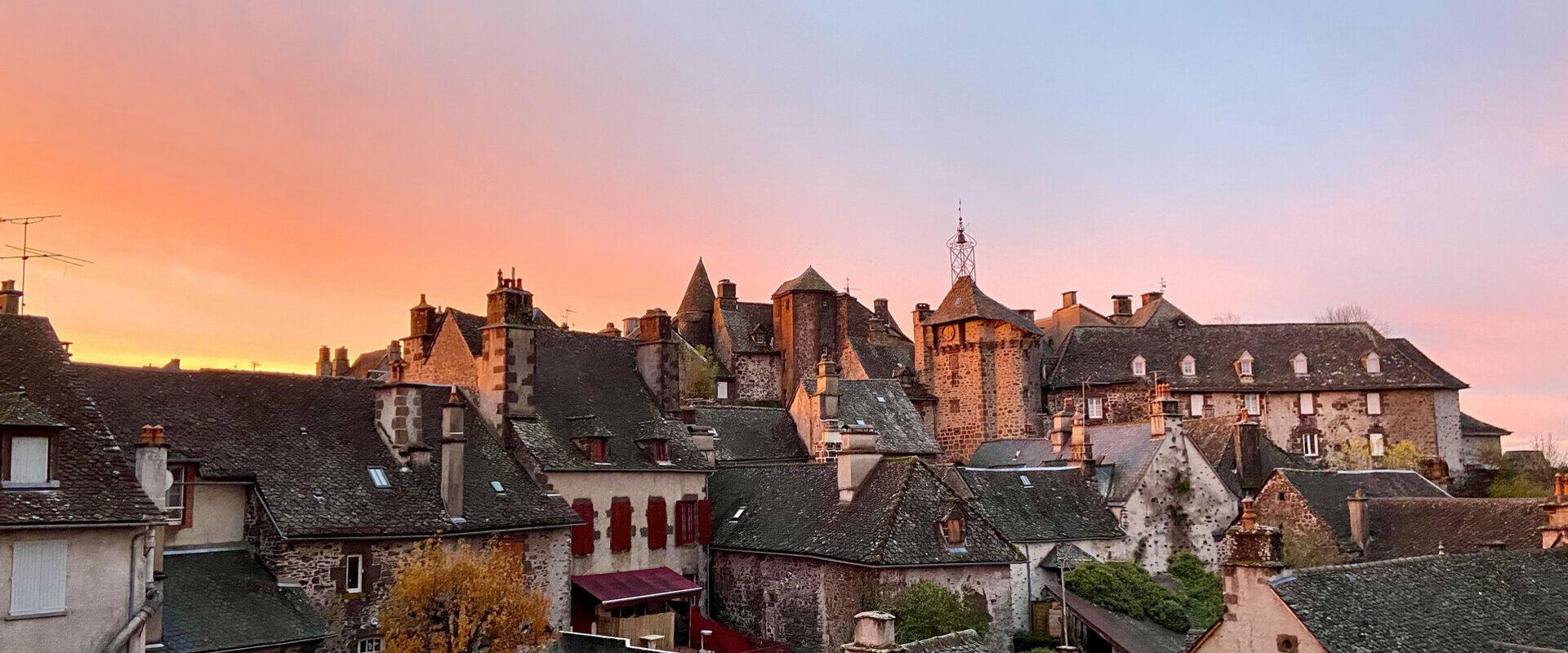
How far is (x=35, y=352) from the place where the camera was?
20.4 metres

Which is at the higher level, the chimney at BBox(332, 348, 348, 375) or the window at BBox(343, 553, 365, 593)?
the chimney at BBox(332, 348, 348, 375)

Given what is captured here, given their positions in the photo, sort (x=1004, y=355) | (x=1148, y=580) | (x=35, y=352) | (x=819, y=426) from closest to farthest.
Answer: (x=35, y=352)
(x=1148, y=580)
(x=819, y=426)
(x=1004, y=355)

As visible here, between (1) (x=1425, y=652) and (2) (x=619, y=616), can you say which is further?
(2) (x=619, y=616)

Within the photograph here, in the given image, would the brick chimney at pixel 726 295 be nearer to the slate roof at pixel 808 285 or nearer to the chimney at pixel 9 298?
the slate roof at pixel 808 285

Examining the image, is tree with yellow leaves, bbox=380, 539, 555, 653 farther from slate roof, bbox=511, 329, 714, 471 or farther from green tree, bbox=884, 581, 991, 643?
green tree, bbox=884, 581, 991, 643

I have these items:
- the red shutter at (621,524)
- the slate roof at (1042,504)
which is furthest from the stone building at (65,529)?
the slate roof at (1042,504)

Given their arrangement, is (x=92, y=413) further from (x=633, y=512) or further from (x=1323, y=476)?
(x=1323, y=476)

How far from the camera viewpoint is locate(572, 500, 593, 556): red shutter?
104 feet

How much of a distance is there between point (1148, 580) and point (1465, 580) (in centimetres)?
1501

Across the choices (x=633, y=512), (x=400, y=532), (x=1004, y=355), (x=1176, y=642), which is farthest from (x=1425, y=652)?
(x=1004, y=355)

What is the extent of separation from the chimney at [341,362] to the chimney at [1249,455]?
35.9 m

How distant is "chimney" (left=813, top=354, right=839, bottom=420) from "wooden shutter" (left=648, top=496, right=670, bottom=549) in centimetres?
1207

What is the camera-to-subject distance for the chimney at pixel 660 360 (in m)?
37.0

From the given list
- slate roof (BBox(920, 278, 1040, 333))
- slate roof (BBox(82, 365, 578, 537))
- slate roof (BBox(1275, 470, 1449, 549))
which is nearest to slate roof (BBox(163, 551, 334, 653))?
slate roof (BBox(82, 365, 578, 537))
